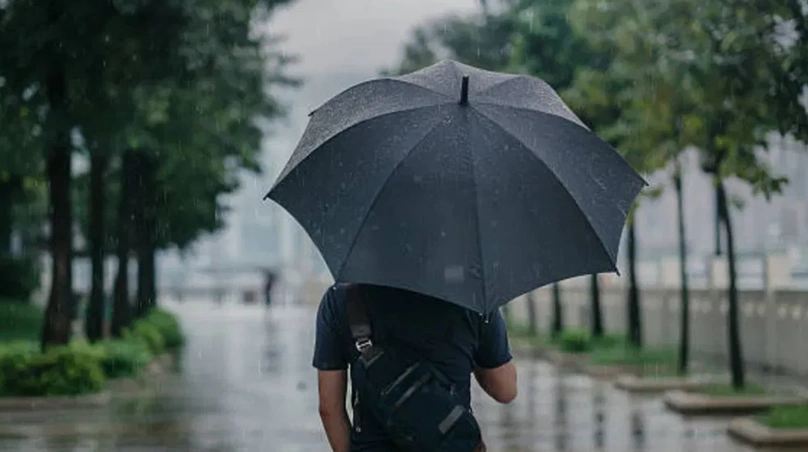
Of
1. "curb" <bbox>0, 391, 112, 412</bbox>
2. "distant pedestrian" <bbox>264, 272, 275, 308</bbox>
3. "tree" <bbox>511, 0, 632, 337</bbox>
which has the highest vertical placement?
"tree" <bbox>511, 0, 632, 337</bbox>

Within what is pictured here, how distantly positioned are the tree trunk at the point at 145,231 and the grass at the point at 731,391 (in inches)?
587

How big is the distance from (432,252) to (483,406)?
14.5 meters

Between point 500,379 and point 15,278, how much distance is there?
41.5 m

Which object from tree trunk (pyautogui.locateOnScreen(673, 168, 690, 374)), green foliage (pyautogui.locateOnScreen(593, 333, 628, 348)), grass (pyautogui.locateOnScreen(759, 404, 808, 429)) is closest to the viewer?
grass (pyautogui.locateOnScreen(759, 404, 808, 429))

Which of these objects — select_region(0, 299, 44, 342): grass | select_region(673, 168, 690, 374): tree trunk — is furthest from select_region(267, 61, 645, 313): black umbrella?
select_region(0, 299, 44, 342): grass

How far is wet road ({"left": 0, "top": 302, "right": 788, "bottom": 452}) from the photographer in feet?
49.5

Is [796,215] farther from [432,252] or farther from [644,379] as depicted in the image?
[432,252]

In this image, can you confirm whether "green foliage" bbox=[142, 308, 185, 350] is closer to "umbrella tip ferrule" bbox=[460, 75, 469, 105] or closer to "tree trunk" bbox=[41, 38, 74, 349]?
"tree trunk" bbox=[41, 38, 74, 349]

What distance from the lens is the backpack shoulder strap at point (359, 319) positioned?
462cm

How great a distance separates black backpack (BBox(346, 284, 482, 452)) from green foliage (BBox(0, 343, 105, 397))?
1676 cm

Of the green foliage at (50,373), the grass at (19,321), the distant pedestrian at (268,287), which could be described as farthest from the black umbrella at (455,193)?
the distant pedestrian at (268,287)

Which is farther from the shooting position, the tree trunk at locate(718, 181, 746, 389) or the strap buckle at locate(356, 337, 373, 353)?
the tree trunk at locate(718, 181, 746, 389)

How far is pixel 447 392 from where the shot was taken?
15.0ft

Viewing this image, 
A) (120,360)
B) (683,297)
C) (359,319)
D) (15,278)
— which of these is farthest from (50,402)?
(15,278)
